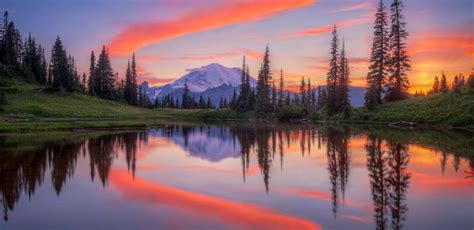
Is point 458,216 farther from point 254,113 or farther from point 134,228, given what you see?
point 254,113

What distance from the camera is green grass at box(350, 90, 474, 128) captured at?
147 ft

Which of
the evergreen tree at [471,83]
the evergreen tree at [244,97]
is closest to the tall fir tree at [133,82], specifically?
the evergreen tree at [244,97]

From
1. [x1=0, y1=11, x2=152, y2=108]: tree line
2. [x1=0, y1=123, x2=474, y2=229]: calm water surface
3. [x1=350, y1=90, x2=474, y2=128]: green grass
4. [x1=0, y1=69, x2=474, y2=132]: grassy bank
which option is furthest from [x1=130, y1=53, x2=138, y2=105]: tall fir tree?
[x1=0, y1=123, x2=474, y2=229]: calm water surface

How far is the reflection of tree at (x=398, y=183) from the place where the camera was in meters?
10.1

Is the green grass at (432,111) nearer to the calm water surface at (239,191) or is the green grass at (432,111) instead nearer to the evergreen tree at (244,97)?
the calm water surface at (239,191)

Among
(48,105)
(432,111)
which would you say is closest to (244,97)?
(48,105)

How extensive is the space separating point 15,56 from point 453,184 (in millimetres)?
127340

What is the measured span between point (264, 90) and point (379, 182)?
90244 mm

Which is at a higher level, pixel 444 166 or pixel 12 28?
pixel 12 28

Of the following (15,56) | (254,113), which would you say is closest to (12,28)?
(15,56)

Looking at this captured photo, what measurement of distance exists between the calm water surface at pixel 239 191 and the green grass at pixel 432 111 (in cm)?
2560

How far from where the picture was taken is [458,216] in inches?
399

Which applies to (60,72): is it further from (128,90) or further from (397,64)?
(397,64)

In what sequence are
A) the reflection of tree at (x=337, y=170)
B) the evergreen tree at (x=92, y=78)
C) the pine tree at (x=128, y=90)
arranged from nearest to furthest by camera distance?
the reflection of tree at (x=337, y=170)
the evergreen tree at (x=92, y=78)
the pine tree at (x=128, y=90)
